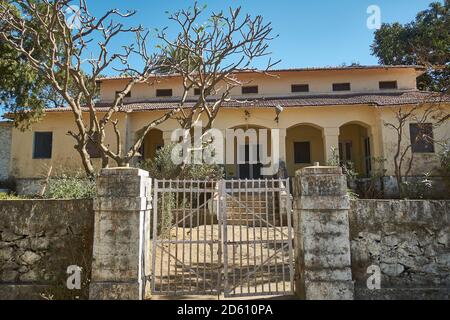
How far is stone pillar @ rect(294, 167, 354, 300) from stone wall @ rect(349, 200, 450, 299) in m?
0.26

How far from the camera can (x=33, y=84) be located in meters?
13.4

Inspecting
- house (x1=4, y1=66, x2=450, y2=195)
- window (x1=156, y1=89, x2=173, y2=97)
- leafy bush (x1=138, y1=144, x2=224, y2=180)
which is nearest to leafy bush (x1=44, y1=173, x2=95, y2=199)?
leafy bush (x1=138, y1=144, x2=224, y2=180)

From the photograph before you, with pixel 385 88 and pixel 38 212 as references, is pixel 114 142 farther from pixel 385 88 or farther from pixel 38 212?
pixel 385 88

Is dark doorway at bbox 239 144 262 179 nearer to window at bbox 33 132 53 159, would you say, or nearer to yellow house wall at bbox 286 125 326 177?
yellow house wall at bbox 286 125 326 177

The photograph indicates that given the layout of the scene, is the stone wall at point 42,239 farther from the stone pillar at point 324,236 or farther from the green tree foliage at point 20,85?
the green tree foliage at point 20,85

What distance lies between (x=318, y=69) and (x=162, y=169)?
34.7ft

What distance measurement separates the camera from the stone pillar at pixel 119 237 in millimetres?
4895

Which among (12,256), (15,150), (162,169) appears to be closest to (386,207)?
(12,256)

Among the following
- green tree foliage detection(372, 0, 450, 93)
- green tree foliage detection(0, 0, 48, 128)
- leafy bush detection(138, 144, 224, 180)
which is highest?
green tree foliage detection(372, 0, 450, 93)

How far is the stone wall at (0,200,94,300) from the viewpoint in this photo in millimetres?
5281

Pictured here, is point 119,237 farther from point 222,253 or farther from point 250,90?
point 250,90

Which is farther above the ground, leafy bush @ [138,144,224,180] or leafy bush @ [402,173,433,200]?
leafy bush @ [138,144,224,180]

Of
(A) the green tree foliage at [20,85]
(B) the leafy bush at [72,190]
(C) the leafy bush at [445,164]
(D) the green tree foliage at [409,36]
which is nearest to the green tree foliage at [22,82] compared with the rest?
(A) the green tree foliage at [20,85]

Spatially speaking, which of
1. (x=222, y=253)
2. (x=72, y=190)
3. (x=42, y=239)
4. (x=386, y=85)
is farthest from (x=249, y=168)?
(x=42, y=239)
